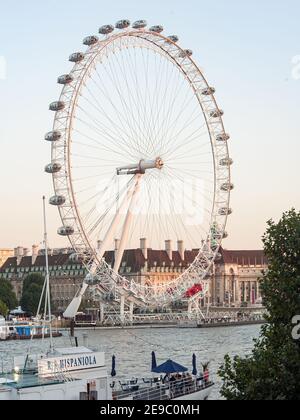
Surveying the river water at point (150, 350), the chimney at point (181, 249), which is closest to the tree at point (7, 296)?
the river water at point (150, 350)

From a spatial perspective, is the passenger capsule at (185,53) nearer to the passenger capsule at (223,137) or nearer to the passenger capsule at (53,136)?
the passenger capsule at (223,137)

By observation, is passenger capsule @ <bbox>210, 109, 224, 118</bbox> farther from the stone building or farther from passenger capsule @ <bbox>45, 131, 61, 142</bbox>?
the stone building

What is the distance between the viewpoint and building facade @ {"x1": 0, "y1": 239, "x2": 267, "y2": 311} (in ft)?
426

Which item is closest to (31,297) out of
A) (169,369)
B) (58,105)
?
(58,105)

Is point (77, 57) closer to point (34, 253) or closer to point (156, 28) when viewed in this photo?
point (156, 28)

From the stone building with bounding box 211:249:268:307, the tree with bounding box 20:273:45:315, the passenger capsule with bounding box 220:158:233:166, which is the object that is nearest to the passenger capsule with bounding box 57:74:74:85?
the passenger capsule with bounding box 220:158:233:166

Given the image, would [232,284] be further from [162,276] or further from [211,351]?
[211,351]

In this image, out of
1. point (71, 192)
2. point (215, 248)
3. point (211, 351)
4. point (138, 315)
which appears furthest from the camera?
point (138, 315)

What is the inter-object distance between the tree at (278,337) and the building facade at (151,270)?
Answer: 9513cm

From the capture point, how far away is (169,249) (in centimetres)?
13450

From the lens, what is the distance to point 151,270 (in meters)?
130

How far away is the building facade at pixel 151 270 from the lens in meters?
130

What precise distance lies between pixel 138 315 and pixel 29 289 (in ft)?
46.8
